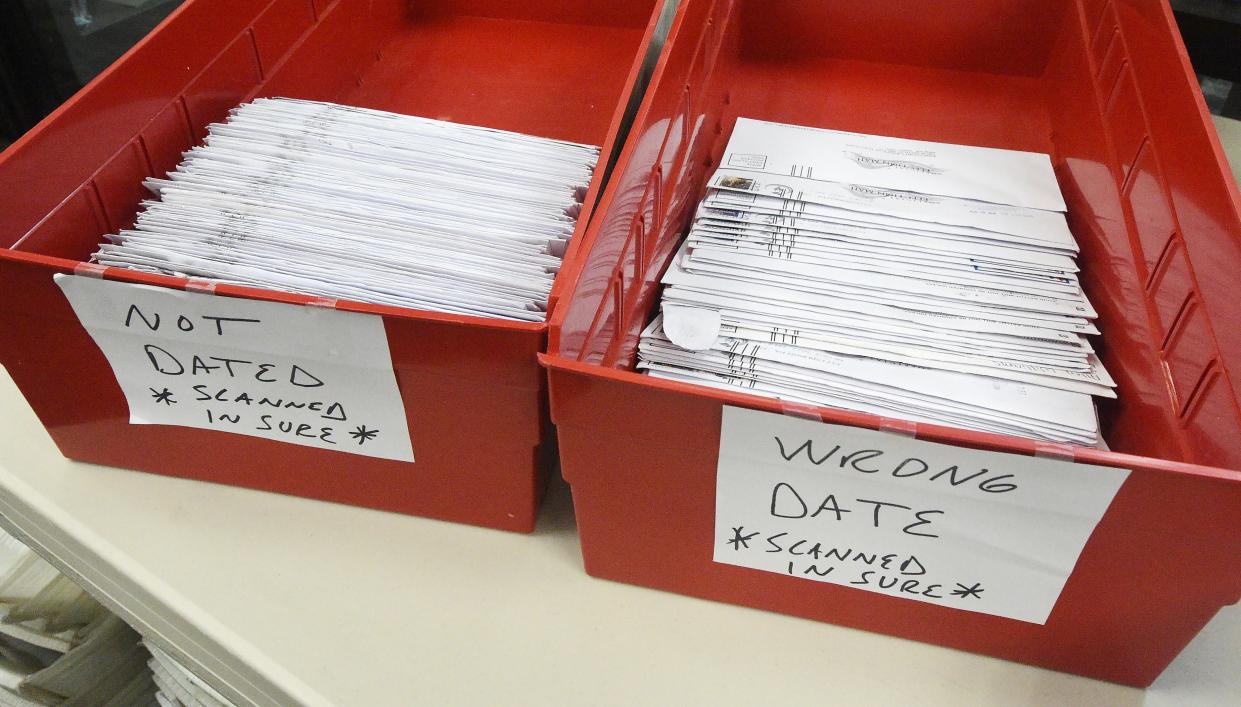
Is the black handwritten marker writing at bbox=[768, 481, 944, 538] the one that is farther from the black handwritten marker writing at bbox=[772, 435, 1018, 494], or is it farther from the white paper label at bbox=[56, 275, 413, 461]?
the white paper label at bbox=[56, 275, 413, 461]

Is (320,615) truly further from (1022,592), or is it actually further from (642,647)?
(1022,592)

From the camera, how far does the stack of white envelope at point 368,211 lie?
0.64m

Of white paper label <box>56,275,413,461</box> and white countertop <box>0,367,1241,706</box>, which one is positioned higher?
white paper label <box>56,275,413,461</box>

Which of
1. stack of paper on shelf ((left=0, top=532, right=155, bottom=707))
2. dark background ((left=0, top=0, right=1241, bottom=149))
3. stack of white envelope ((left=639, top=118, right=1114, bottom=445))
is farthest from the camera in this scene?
dark background ((left=0, top=0, right=1241, bottom=149))

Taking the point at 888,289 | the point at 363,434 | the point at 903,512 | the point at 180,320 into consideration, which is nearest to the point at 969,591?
the point at 903,512

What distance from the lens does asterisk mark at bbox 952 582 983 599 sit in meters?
0.56

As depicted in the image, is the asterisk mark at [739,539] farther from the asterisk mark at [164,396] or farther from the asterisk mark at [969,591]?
the asterisk mark at [164,396]

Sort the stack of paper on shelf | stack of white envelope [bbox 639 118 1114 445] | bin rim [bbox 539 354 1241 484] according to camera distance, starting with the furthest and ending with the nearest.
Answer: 1. the stack of paper on shelf
2. stack of white envelope [bbox 639 118 1114 445]
3. bin rim [bbox 539 354 1241 484]

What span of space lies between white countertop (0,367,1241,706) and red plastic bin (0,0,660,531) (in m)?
0.03

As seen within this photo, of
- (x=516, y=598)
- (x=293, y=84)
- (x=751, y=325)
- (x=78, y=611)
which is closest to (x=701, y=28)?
(x=751, y=325)

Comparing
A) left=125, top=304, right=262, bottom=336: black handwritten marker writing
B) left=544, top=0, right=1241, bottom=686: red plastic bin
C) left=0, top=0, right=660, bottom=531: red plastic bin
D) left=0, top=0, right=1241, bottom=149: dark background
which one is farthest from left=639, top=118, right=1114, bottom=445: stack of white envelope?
left=0, top=0, right=1241, bottom=149: dark background

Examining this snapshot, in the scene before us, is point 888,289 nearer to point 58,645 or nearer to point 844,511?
point 844,511

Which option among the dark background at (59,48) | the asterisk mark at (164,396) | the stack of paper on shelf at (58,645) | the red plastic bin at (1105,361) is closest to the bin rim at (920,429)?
the red plastic bin at (1105,361)

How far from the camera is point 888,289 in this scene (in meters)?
0.77
